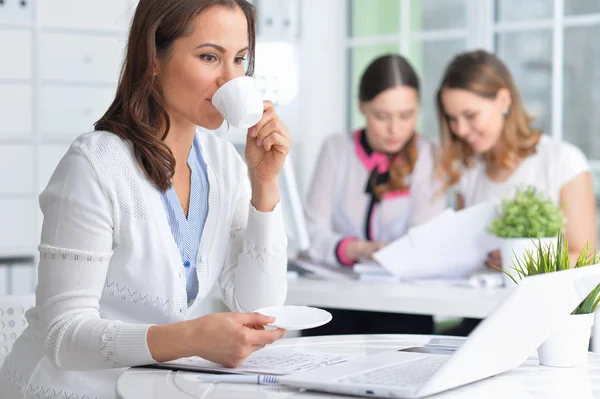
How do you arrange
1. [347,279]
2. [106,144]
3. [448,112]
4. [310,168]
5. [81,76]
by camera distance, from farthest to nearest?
[310,168], [81,76], [448,112], [347,279], [106,144]

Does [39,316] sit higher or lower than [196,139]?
lower

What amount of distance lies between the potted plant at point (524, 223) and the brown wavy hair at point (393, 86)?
2.17ft

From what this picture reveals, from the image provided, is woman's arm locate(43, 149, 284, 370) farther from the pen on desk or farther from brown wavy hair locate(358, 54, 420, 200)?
brown wavy hair locate(358, 54, 420, 200)

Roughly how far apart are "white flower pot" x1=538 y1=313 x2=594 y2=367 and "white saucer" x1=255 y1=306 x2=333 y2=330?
0.34 m

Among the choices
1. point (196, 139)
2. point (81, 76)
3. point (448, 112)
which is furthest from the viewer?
point (81, 76)

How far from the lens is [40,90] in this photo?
10.4ft

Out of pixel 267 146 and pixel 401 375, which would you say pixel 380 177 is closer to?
pixel 267 146

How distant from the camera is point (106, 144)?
1581mm

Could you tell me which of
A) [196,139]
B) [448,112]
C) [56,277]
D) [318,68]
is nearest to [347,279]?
[448,112]

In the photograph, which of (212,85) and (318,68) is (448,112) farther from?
(212,85)

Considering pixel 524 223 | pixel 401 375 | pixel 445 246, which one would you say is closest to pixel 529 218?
pixel 524 223

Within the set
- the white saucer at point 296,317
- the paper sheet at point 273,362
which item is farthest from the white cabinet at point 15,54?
the white saucer at point 296,317

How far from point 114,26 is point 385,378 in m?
2.41

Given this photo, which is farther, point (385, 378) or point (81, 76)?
point (81, 76)
